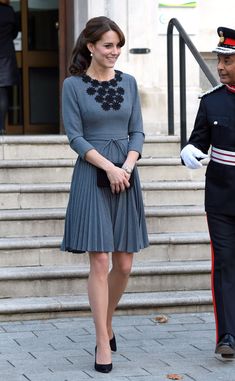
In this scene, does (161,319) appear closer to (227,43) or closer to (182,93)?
(227,43)

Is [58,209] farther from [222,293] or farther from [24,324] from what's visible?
[222,293]

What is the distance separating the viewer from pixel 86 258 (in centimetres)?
805

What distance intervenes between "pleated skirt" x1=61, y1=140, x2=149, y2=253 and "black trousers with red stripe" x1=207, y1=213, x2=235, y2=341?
0.45m

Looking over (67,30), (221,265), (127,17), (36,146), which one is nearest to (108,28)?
(221,265)

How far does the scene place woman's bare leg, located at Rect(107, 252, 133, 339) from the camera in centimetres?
632

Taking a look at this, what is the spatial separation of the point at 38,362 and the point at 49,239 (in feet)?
6.16

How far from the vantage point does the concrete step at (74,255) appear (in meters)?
7.95

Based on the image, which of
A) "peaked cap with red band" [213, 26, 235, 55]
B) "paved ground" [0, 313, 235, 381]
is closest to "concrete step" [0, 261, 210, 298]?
"paved ground" [0, 313, 235, 381]

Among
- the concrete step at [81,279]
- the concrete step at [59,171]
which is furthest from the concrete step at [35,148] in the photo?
the concrete step at [81,279]

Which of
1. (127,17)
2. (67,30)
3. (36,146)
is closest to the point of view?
(36,146)

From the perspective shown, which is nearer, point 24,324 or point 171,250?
→ point 24,324

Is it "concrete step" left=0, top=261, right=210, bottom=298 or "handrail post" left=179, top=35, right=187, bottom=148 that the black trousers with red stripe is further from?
"handrail post" left=179, top=35, right=187, bottom=148

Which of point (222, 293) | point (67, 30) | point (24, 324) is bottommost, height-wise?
point (24, 324)

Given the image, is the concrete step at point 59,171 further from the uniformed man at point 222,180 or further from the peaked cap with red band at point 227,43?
the peaked cap with red band at point 227,43
